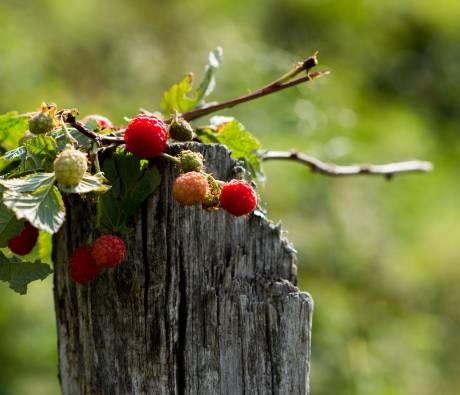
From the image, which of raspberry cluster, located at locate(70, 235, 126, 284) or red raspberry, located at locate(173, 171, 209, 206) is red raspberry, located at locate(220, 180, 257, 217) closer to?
red raspberry, located at locate(173, 171, 209, 206)

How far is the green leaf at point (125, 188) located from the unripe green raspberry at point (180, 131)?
0.36ft

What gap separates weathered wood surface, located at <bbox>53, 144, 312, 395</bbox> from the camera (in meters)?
1.58

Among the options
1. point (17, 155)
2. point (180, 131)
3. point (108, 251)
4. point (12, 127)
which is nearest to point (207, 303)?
point (108, 251)

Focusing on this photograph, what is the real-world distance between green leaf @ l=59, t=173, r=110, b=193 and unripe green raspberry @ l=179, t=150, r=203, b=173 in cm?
17

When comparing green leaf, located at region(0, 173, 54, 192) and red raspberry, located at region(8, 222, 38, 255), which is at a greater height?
green leaf, located at region(0, 173, 54, 192)

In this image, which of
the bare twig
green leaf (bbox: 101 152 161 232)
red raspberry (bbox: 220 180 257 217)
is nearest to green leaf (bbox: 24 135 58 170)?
green leaf (bbox: 101 152 161 232)

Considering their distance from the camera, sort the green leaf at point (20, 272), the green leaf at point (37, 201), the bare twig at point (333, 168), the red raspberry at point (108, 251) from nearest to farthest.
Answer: the green leaf at point (37, 201) → the red raspberry at point (108, 251) → the green leaf at point (20, 272) → the bare twig at point (333, 168)

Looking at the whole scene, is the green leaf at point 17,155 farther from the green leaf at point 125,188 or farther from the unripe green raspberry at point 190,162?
the unripe green raspberry at point 190,162

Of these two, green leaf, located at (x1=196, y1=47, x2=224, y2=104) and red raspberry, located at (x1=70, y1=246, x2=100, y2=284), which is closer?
red raspberry, located at (x1=70, y1=246, x2=100, y2=284)

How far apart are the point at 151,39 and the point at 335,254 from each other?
258 cm

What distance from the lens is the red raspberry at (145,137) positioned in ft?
4.84

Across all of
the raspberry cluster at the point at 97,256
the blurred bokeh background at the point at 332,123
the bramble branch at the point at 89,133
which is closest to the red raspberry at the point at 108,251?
the raspberry cluster at the point at 97,256

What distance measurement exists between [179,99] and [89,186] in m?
0.61

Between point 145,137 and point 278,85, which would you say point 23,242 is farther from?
point 278,85
